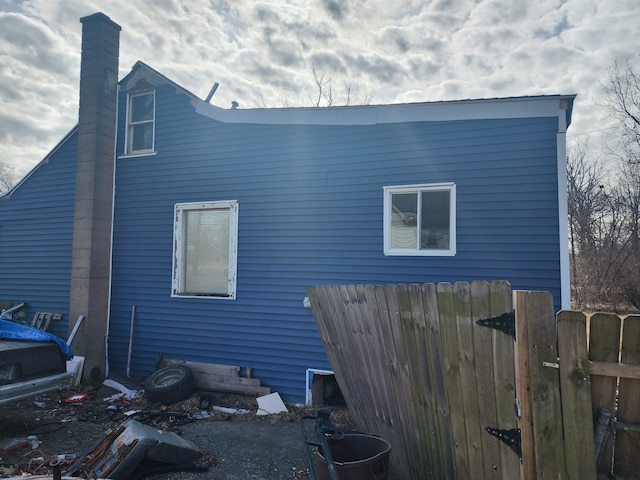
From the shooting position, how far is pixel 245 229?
695 centimetres

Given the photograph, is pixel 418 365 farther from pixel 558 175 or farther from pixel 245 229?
pixel 245 229

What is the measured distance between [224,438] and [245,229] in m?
3.20

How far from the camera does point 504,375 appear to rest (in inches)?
90.7

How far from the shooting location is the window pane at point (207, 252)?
724 cm

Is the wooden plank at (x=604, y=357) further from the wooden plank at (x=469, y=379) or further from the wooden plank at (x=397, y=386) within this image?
the wooden plank at (x=397, y=386)

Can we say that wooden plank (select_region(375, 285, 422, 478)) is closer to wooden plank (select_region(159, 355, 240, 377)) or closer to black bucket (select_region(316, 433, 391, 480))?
black bucket (select_region(316, 433, 391, 480))

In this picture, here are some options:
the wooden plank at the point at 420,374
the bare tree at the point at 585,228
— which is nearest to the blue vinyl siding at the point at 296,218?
the wooden plank at the point at 420,374

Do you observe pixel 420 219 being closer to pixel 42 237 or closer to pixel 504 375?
pixel 504 375

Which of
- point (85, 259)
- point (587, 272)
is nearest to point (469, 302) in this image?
point (85, 259)

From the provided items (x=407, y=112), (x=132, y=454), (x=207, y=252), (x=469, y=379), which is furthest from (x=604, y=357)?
(x=207, y=252)

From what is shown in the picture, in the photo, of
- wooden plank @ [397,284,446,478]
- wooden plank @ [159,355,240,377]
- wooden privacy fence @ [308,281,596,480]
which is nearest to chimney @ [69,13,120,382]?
wooden plank @ [159,355,240,377]

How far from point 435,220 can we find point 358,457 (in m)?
3.73

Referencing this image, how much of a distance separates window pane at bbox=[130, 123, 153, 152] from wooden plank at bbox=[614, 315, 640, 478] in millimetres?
8096

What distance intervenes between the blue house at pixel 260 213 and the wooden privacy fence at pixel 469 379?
107 inches
